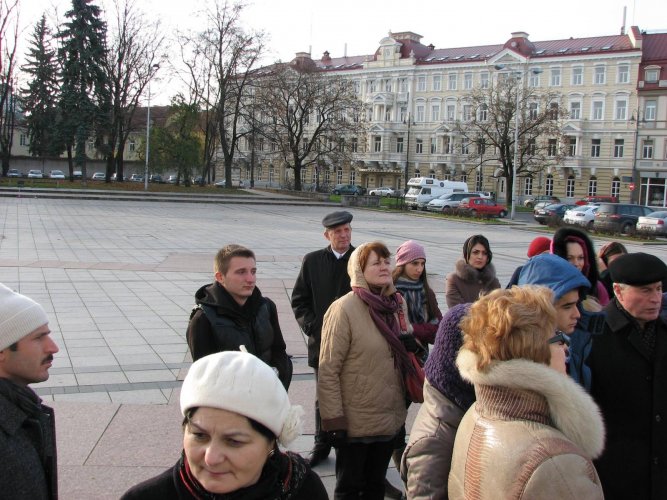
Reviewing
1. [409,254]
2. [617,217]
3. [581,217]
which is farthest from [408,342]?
[581,217]

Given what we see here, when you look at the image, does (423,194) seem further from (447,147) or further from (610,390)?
(610,390)

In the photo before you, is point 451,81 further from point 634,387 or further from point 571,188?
point 634,387

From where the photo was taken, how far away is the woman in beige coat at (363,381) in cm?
378

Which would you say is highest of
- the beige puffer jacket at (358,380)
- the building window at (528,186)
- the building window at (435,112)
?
the building window at (435,112)

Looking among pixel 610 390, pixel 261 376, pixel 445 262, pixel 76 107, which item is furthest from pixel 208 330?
pixel 76 107

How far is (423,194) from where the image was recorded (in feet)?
167

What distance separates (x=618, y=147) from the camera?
67562mm

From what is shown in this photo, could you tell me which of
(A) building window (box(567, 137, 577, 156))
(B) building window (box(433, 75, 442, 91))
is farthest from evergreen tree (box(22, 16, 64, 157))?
(A) building window (box(567, 137, 577, 156))

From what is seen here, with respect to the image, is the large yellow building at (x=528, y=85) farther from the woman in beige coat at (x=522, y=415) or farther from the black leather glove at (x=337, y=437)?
the woman in beige coat at (x=522, y=415)

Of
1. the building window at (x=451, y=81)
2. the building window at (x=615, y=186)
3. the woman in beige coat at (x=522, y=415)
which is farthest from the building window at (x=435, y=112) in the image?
the woman in beige coat at (x=522, y=415)

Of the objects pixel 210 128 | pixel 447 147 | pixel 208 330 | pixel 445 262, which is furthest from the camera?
pixel 447 147

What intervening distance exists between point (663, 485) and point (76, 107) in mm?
53973

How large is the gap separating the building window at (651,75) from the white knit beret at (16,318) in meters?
72.6

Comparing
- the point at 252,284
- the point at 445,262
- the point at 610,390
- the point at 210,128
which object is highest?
the point at 210,128
